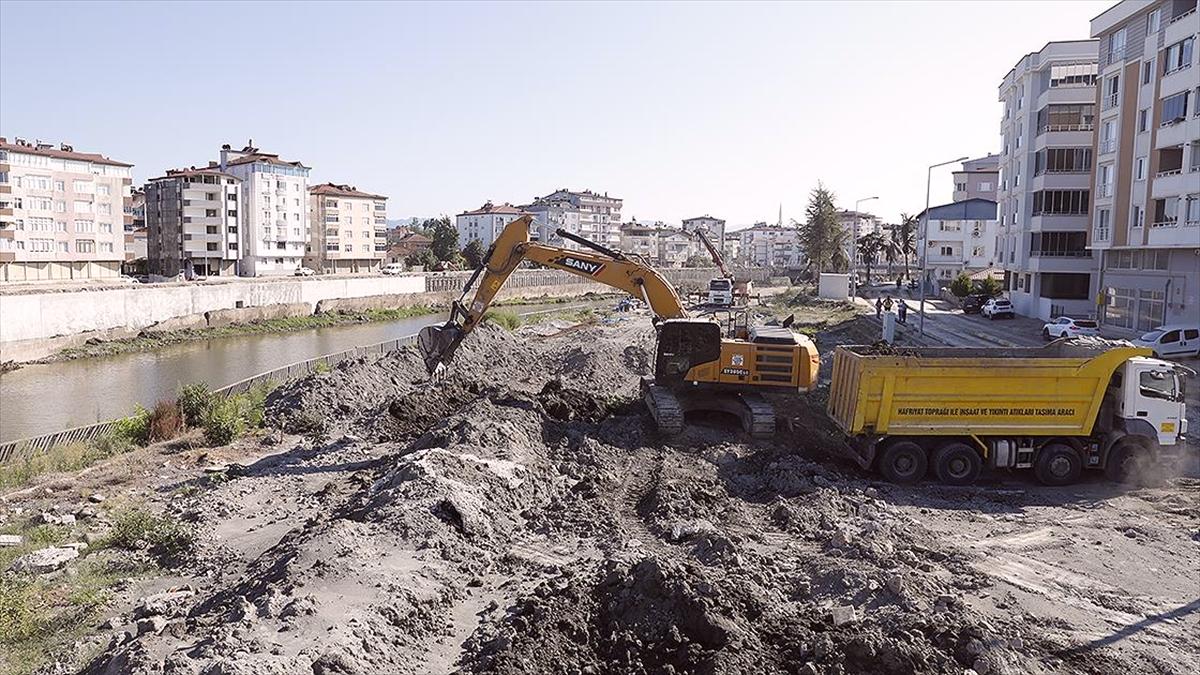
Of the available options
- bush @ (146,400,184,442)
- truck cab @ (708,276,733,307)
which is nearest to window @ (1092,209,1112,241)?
truck cab @ (708,276,733,307)

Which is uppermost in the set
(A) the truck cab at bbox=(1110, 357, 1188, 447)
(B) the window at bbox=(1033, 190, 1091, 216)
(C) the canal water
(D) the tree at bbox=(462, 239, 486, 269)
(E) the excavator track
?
(B) the window at bbox=(1033, 190, 1091, 216)

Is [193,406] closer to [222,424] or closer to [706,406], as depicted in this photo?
[222,424]

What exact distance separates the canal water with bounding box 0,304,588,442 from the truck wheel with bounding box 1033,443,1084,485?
2622 cm

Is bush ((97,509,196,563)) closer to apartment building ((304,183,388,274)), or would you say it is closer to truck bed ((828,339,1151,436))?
truck bed ((828,339,1151,436))

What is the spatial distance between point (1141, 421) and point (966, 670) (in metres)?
9.78

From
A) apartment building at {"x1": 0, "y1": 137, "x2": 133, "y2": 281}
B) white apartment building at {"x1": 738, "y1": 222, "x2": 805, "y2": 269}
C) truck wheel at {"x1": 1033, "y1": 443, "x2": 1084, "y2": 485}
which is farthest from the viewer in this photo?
white apartment building at {"x1": 738, "y1": 222, "x2": 805, "y2": 269}

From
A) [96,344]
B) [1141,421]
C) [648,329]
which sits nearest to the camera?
[1141,421]

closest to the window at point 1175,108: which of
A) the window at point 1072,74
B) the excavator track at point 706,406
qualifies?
the window at point 1072,74

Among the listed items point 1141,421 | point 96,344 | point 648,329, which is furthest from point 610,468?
point 96,344

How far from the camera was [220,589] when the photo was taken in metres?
11.8

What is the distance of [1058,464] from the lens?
55.0 feet

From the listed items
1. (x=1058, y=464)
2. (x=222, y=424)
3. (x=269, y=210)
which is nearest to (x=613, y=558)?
(x=1058, y=464)

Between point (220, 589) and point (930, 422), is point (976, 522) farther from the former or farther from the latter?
point (220, 589)

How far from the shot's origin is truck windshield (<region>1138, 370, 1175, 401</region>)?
16328mm
